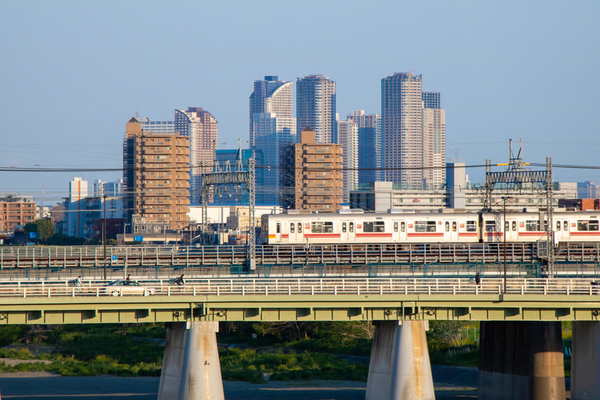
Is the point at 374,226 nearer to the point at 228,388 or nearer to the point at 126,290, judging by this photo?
the point at 228,388

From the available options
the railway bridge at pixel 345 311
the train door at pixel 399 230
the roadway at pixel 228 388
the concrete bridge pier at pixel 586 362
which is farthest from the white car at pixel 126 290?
the train door at pixel 399 230

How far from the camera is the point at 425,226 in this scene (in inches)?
2515

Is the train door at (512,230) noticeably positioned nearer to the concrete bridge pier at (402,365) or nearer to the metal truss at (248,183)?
the metal truss at (248,183)

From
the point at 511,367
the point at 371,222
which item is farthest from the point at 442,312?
the point at 371,222

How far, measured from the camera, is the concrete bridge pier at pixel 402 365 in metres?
36.7

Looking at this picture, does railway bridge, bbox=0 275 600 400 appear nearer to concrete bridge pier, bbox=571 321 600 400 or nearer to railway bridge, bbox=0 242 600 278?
concrete bridge pier, bbox=571 321 600 400

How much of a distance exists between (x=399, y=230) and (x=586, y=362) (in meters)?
25.8

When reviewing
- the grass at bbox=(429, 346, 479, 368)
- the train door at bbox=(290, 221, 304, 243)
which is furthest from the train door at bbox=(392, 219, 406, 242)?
the grass at bbox=(429, 346, 479, 368)

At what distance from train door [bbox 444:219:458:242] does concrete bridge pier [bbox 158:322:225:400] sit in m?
32.3

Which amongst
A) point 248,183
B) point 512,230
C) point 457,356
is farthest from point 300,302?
point 512,230

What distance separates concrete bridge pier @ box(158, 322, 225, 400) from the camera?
117 ft

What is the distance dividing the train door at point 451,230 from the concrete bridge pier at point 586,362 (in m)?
23.7

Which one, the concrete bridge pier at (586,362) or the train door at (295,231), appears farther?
the train door at (295,231)

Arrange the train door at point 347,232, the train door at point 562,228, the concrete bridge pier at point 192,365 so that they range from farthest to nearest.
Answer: the train door at point 562,228
the train door at point 347,232
the concrete bridge pier at point 192,365
